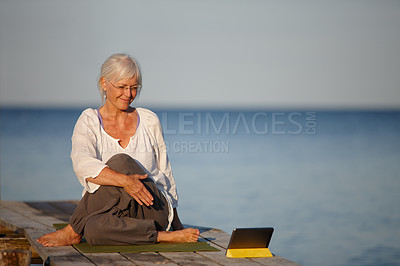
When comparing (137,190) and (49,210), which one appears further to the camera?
(49,210)

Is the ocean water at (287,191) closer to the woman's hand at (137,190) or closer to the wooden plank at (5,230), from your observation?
the wooden plank at (5,230)

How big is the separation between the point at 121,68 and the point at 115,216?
913 millimetres

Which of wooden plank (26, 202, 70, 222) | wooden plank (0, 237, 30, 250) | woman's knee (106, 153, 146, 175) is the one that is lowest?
wooden plank (0, 237, 30, 250)

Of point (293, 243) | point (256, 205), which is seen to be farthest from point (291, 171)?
point (293, 243)

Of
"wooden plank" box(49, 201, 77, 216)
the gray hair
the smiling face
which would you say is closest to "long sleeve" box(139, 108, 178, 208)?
the smiling face

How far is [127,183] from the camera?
146 inches

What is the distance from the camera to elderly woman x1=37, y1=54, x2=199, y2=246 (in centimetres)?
380

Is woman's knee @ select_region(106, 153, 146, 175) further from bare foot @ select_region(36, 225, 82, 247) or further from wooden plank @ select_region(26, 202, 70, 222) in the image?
wooden plank @ select_region(26, 202, 70, 222)

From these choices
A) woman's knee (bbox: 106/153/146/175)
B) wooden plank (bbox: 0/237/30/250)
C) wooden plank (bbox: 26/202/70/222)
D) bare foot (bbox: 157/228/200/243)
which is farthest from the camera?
wooden plank (bbox: 26/202/70/222)

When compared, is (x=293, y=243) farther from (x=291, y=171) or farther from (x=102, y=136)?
(x=291, y=171)

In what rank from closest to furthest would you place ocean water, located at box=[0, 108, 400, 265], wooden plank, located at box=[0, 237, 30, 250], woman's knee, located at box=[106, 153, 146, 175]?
woman's knee, located at box=[106, 153, 146, 175], wooden plank, located at box=[0, 237, 30, 250], ocean water, located at box=[0, 108, 400, 265]

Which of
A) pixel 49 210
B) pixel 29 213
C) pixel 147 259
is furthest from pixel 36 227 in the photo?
pixel 147 259

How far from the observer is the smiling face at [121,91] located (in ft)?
13.2

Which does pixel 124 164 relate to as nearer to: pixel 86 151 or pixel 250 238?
pixel 86 151
